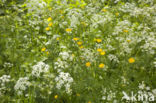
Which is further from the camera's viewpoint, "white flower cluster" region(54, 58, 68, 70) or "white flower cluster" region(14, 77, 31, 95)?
"white flower cluster" region(54, 58, 68, 70)

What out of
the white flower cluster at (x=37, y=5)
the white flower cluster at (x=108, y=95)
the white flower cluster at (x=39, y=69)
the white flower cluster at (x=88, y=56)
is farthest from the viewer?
the white flower cluster at (x=37, y=5)

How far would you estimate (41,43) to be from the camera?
365 centimetres

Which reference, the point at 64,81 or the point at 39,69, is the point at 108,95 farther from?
the point at 39,69

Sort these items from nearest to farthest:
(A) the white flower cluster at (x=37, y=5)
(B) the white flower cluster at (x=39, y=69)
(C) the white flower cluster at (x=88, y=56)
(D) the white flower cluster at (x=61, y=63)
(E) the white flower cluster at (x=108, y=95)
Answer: (E) the white flower cluster at (x=108, y=95) < (B) the white flower cluster at (x=39, y=69) < (D) the white flower cluster at (x=61, y=63) < (C) the white flower cluster at (x=88, y=56) < (A) the white flower cluster at (x=37, y=5)

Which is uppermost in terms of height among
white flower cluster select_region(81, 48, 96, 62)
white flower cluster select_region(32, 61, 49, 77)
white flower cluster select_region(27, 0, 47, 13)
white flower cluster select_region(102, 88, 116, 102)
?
white flower cluster select_region(27, 0, 47, 13)

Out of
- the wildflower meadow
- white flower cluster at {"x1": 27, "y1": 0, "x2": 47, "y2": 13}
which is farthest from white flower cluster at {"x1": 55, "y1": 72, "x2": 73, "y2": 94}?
white flower cluster at {"x1": 27, "y1": 0, "x2": 47, "y2": 13}

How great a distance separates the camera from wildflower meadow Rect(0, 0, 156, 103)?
88.5 inches

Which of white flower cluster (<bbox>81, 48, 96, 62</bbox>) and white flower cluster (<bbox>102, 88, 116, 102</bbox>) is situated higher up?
white flower cluster (<bbox>81, 48, 96, 62</bbox>)

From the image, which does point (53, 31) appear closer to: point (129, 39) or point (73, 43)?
point (73, 43)

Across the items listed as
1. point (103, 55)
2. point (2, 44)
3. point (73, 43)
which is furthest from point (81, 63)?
point (2, 44)

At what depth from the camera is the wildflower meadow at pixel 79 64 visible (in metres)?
2.25

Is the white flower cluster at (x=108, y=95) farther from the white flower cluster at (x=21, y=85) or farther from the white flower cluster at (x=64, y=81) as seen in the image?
the white flower cluster at (x=21, y=85)

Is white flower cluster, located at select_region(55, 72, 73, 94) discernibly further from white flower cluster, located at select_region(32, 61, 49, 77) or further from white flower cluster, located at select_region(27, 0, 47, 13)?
white flower cluster, located at select_region(27, 0, 47, 13)

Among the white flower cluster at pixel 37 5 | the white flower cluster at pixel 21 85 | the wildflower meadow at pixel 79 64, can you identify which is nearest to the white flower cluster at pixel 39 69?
the wildflower meadow at pixel 79 64
